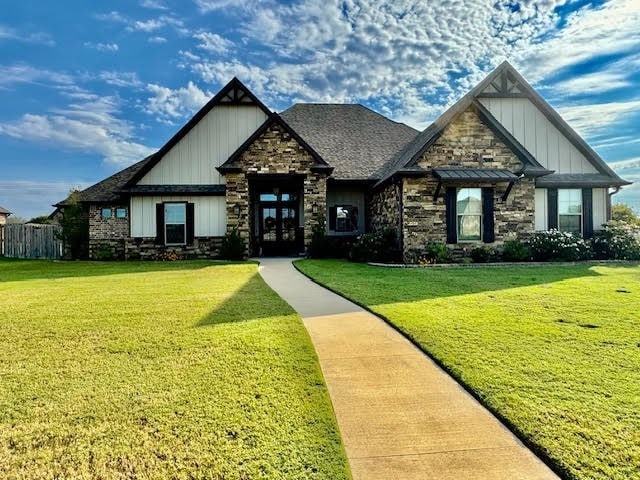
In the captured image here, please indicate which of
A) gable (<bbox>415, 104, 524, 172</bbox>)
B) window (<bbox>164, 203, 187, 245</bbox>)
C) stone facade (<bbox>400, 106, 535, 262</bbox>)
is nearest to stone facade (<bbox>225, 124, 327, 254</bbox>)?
window (<bbox>164, 203, 187, 245</bbox>)

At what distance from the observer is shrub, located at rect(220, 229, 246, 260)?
16.4m

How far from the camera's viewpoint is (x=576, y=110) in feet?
57.2

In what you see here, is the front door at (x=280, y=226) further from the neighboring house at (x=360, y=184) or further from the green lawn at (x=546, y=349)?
the green lawn at (x=546, y=349)

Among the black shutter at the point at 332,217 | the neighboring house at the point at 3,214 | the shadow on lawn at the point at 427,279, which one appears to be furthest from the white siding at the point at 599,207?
the neighboring house at the point at 3,214

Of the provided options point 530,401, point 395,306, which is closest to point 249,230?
point 395,306

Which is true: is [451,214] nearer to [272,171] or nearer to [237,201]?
[272,171]

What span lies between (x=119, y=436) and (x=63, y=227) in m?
19.8

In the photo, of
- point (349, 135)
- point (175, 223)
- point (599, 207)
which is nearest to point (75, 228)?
point (175, 223)

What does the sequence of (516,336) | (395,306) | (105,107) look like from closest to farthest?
(516,336)
(395,306)
(105,107)

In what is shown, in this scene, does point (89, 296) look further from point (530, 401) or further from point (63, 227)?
point (63, 227)

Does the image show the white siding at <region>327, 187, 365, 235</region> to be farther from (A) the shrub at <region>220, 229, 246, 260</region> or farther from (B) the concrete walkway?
(B) the concrete walkway

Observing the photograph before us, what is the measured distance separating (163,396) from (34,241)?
2216 cm

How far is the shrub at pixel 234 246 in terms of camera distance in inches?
645

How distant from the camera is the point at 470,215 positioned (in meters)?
14.4
